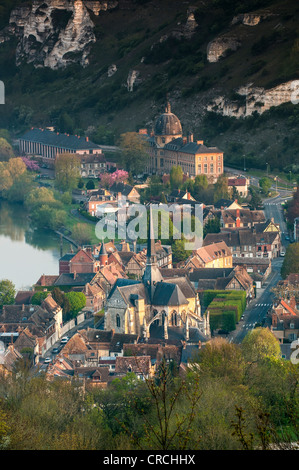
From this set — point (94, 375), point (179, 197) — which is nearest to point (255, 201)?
point (179, 197)

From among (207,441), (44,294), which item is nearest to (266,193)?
(44,294)

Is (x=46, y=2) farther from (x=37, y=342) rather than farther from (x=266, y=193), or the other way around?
(x=37, y=342)

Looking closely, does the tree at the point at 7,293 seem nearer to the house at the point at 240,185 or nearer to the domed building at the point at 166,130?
the house at the point at 240,185

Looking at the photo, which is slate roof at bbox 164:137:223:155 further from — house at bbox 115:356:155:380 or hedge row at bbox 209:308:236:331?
house at bbox 115:356:155:380

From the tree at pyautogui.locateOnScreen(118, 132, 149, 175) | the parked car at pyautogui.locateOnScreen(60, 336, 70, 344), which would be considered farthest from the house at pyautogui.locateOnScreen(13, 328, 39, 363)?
the tree at pyautogui.locateOnScreen(118, 132, 149, 175)

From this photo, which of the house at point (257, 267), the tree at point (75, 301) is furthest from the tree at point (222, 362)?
the house at point (257, 267)

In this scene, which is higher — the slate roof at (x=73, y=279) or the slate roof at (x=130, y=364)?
the slate roof at (x=73, y=279)
